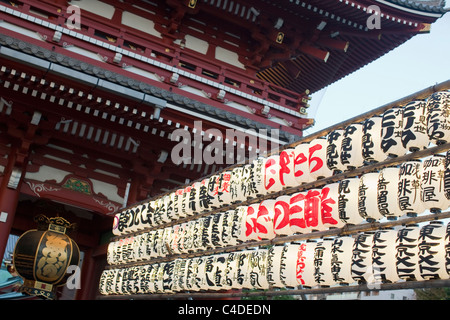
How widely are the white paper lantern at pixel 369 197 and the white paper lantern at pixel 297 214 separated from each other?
115 cm

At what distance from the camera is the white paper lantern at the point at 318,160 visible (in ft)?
23.5

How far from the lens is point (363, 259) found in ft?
19.5

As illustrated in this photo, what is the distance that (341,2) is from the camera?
12.3m

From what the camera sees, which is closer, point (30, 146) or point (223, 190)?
point (223, 190)

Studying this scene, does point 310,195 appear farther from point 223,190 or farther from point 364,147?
point 223,190

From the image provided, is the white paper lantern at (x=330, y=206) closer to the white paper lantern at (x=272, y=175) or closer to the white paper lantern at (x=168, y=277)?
the white paper lantern at (x=272, y=175)

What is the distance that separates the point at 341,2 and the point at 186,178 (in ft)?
20.3

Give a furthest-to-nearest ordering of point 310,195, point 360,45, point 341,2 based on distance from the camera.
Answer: point 360,45
point 341,2
point 310,195

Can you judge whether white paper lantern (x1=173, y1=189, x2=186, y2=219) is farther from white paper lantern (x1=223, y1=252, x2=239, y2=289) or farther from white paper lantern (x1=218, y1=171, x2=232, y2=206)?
white paper lantern (x1=223, y1=252, x2=239, y2=289)

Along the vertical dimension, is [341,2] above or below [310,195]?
above

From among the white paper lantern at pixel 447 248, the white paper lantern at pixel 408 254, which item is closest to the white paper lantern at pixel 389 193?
the white paper lantern at pixel 408 254

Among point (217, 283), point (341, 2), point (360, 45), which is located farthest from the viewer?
point (360, 45)
